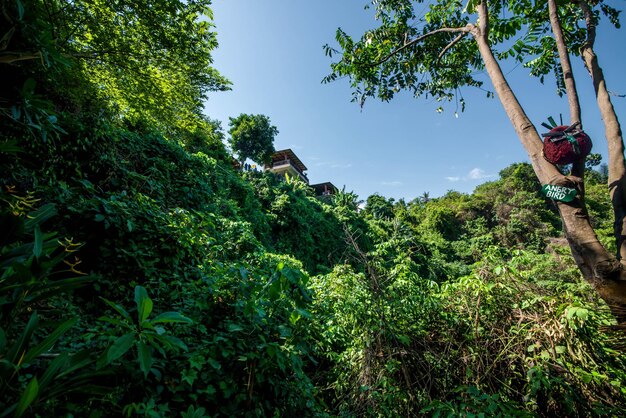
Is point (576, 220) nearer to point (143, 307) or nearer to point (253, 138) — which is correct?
point (143, 307)

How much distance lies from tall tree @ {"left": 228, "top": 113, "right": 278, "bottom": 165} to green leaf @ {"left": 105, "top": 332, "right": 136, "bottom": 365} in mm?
22137

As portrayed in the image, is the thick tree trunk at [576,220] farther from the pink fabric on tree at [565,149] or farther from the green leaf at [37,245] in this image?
the green leaf at [37,245]

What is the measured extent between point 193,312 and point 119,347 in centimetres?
116

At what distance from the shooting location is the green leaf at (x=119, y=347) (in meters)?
0.93

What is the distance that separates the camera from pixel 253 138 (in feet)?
73.4

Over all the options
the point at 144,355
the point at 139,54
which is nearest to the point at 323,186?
the point at 139,54

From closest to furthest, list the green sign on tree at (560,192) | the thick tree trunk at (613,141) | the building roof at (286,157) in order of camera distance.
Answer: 1. the thick tree trunk at (613,141)
2. the green sign on tree at (560,192)
3. the building roof at (286,157)

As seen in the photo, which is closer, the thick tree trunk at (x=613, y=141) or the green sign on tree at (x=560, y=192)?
the thick tree trunk at (x=613, y=141)

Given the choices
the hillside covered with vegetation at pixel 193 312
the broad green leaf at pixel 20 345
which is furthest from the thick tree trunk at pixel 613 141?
the broad green leaf at pixel 20 345

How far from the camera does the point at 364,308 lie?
2.73 metres

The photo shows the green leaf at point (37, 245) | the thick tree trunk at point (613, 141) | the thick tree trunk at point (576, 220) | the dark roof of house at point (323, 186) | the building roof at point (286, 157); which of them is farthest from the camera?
the dark roof of house at point (323, 186)

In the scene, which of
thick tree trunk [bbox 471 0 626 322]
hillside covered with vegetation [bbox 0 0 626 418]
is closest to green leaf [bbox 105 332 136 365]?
hillside covered with vegetation [bbox 0 0 626 418]

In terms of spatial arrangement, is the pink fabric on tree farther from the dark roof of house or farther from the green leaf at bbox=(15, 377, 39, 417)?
the dark roof of house

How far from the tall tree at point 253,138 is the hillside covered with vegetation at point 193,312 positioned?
17.0m
